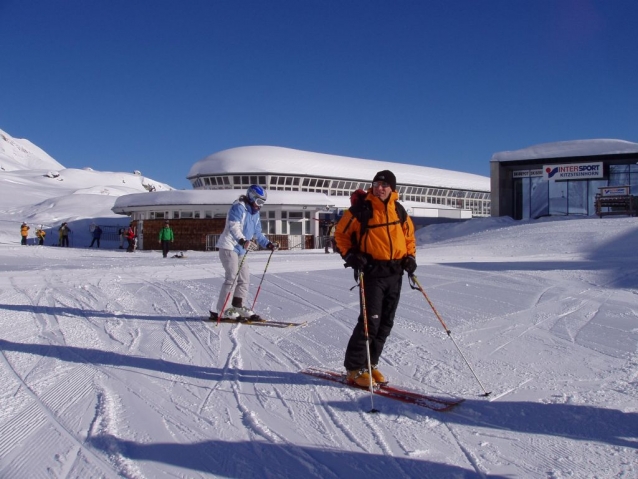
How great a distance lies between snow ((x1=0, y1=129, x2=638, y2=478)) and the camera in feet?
10.7

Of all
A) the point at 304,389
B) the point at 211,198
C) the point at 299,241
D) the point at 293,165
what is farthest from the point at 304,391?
the point at 293,165

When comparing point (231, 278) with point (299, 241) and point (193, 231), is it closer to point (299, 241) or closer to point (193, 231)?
point (193, 231)

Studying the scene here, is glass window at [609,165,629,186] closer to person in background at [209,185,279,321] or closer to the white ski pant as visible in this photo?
person in background at [209,185,279,321]

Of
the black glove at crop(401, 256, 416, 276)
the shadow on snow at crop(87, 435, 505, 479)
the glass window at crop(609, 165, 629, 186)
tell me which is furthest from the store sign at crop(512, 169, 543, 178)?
the shadow on snow at crop(87, 435, 505, 479)

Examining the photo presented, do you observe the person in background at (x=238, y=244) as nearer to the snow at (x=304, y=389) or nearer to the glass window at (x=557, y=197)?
the snow at (x=304, y=389)

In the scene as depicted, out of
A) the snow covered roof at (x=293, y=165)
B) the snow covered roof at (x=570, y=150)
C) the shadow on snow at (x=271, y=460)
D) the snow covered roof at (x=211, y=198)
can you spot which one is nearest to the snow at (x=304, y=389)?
the shadow on snow at (x=271, y=460)

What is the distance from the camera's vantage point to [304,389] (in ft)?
15.1

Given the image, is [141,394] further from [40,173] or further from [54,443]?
[40,173]

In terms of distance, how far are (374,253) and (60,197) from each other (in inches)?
2765

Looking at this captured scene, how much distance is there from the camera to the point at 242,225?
7348 millimetres

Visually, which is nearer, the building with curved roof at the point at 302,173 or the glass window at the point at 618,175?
the glass window at the point at 618,175

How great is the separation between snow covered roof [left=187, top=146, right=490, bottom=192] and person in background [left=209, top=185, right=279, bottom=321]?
118ft

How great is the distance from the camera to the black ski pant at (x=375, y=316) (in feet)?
15.0

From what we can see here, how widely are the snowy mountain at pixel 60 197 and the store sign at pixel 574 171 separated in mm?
30378
